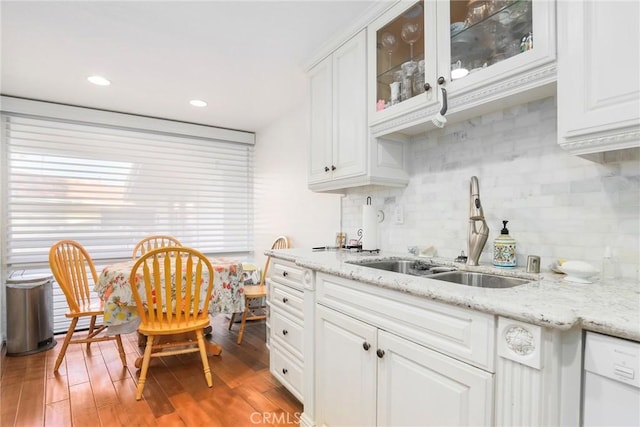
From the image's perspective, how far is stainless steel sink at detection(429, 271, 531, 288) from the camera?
4.35 feet

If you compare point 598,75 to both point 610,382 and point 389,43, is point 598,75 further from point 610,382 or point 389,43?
point 389,43

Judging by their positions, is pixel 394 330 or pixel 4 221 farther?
pixel 4 221

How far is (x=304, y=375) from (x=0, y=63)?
122 inches

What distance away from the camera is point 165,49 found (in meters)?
2.21

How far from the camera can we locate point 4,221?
120 inches

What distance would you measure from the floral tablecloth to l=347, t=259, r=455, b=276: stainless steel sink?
4.10ft

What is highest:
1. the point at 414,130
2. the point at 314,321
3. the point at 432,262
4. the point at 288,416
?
the point at 414,130

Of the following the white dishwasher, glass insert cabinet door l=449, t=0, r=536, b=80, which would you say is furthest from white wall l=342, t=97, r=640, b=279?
the white dishwasher

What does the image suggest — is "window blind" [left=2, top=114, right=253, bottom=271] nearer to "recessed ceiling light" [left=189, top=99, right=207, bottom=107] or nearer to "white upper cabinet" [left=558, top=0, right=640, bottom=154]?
"recessed ceiling light" [left=189, top=99, right=207, bottom=107]

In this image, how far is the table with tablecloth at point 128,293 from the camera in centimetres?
228

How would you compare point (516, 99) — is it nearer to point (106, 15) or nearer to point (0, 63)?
point (106, 15)

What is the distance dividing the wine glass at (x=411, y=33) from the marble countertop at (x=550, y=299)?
3.95 feet

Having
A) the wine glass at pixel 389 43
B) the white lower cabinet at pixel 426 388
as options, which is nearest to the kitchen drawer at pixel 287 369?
the white lower cabinet at pixel 426 388

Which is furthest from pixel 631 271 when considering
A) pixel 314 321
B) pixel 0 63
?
pixel 0 63
